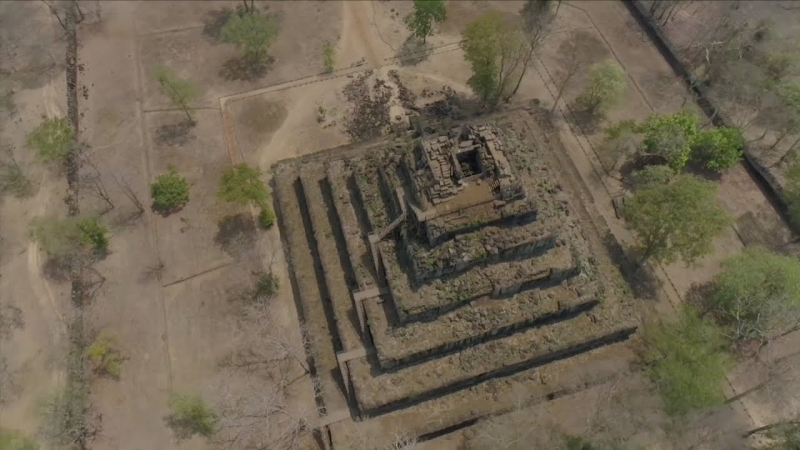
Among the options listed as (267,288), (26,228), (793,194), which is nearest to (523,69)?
(793,194)

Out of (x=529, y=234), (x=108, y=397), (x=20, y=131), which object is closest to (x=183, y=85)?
(x=20, y=131)

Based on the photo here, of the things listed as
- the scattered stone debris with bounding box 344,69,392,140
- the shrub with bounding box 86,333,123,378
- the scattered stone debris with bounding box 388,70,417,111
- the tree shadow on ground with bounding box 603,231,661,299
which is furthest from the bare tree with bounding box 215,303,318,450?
the tree shadow on ground with bounding box 603,231,661,299

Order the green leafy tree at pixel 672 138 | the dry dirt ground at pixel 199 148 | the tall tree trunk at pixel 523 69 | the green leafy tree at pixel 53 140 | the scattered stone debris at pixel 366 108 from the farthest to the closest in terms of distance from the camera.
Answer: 1. the tall tree trunk at pixel 523 69
2. the scattered stone debris at pixel 366 108
3. the green leafy tree at pixel 53 140
4. the green leafy tree at pixel 672 138
5. the dry dirt ground at pixel 199 148

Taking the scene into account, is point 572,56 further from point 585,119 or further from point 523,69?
point 585,119

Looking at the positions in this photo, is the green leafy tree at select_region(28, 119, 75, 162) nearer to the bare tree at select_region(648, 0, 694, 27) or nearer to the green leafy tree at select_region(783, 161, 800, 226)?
the bare tree at select_region(648, 0, 694, 27)

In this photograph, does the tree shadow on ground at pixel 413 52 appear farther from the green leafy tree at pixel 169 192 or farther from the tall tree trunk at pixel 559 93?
the green leafy tree at pixel 169 192

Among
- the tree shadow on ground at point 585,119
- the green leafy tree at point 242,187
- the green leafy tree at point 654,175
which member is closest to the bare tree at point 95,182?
the green leafy tree at point 242,187
